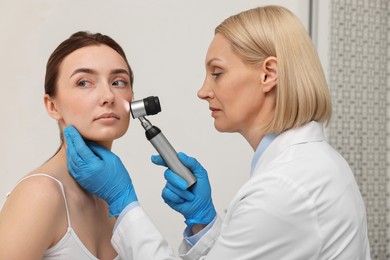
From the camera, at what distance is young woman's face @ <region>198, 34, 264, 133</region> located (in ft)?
3.69

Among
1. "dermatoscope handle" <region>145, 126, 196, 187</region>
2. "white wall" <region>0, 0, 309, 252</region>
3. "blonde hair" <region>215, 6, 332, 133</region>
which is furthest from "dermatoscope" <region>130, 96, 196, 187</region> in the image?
"white wall" <region>0, 0, 309, 252</region>

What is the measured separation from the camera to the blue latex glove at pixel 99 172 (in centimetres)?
116

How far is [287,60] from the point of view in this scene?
1.08m

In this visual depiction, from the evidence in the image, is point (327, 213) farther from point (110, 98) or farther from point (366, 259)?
point (110, 98)

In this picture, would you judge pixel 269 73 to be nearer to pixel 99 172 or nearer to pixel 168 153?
pixel 168 153

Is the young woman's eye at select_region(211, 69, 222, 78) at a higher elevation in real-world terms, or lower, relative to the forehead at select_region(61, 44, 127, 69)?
lower

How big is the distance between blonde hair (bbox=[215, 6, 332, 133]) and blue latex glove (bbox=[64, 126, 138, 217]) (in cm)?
34

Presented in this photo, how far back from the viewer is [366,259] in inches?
42.8

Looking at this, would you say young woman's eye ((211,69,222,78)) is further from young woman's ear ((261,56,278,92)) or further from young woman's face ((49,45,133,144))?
young woman's face ((49,45,133,144))

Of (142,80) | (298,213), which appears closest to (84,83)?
(298,213)

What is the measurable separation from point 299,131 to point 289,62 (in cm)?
14

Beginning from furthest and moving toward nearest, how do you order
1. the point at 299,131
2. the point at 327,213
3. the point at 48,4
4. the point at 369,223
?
the point at 369,223 → the point at 48,4 → the point at 299,131 → the point at 327,213

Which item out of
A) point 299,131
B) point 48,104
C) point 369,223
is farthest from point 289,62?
point 369,223

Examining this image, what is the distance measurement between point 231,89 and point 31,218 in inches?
18.7
